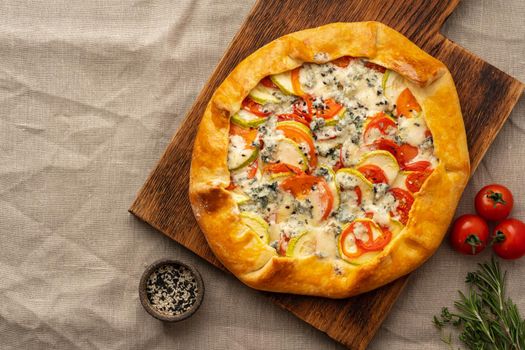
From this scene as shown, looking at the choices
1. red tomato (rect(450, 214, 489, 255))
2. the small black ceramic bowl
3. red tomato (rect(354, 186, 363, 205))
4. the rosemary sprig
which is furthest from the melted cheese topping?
the rosemary sprig

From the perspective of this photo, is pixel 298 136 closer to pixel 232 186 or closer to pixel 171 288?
pixel 232 186

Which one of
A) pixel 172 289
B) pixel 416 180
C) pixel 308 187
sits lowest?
pixel 172 289

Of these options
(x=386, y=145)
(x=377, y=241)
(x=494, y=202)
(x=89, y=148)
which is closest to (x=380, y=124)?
(x=386, y=145)

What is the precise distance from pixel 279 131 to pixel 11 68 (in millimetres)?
2189

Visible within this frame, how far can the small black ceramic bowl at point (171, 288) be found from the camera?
15.7 ft

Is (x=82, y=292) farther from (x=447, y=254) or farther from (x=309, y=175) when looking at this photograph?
(x=447, y=254)

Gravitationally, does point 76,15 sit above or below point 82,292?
above

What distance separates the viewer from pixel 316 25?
480 centimetres

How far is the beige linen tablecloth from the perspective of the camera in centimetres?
509

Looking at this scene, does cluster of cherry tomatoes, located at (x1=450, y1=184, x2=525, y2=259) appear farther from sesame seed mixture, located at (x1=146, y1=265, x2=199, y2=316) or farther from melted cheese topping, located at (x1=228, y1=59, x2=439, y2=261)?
sesame seed mixture, located at (x1=146, y1=265, x2=199, y2=316)

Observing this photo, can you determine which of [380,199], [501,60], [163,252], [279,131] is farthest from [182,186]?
[501,60]

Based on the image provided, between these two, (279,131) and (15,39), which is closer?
(279,131)

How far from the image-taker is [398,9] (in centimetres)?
479

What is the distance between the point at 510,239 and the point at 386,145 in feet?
3.77
